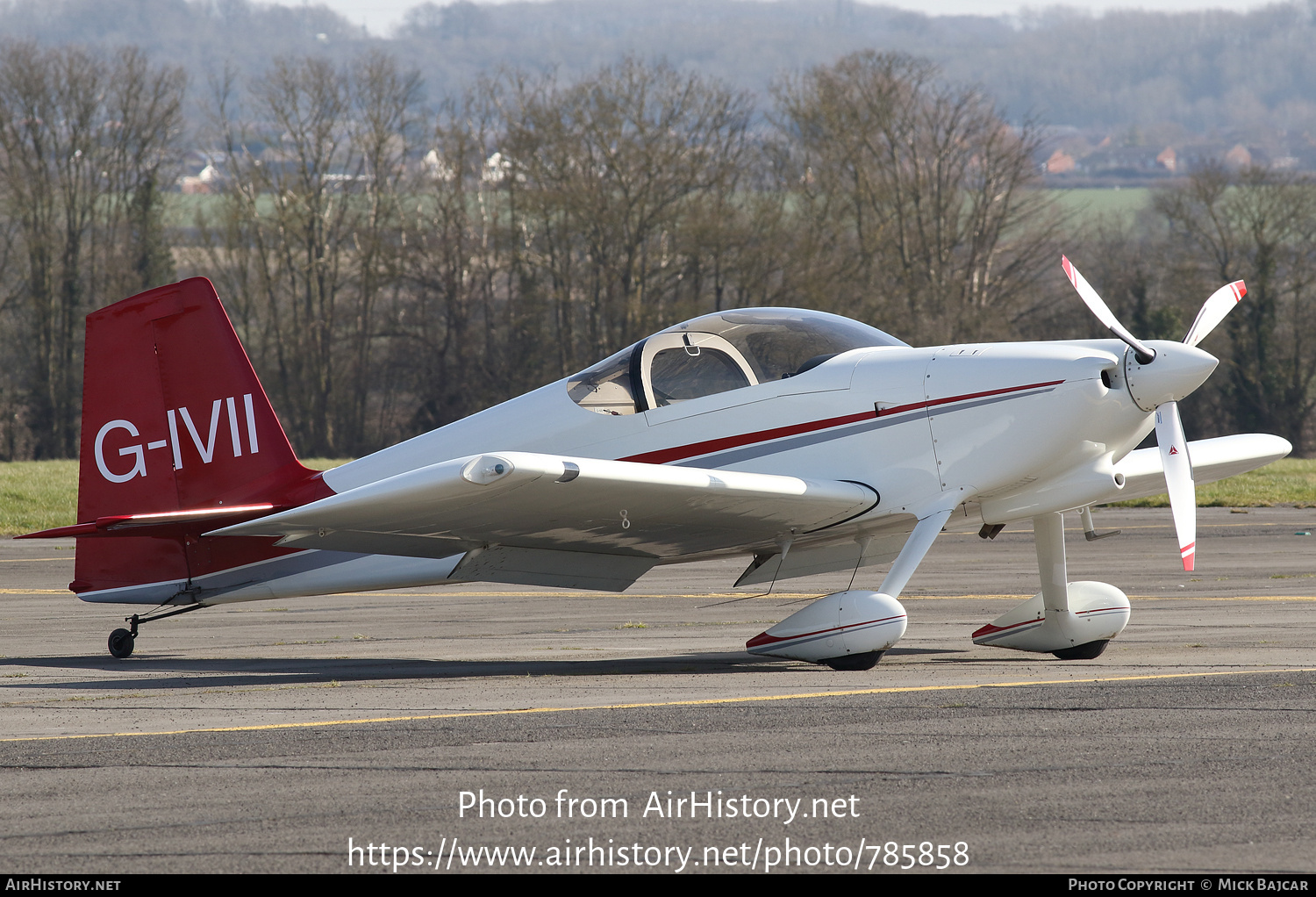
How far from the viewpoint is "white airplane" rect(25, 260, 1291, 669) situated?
317 inches

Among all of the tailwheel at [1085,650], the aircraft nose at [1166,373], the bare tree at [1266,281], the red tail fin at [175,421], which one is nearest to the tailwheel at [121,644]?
the red tail fin at [175,421]

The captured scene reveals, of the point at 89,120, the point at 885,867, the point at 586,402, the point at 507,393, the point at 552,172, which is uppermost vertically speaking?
the point at 89,120

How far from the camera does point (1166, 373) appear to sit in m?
8.14

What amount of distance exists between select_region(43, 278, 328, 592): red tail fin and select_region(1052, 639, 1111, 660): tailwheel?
5.56 m

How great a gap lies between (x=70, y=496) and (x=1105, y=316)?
963 inches

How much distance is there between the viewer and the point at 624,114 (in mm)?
50938

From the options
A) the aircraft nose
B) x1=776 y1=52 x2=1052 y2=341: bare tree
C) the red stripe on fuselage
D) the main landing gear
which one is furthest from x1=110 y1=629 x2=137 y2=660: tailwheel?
x1=776 y1=52 x2=1052 y2=341: bare tree

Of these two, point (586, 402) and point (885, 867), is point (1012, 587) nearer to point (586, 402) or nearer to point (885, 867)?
point (586, 402)

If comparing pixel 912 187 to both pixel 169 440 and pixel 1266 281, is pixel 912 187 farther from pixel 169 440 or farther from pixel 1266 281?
pixel 169 440

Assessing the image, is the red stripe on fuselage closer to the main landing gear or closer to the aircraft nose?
the aircraft nose

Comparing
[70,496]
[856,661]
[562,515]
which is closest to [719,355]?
[562,515]

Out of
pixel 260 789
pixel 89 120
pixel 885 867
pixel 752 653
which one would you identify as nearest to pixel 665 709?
pixel 752 653
